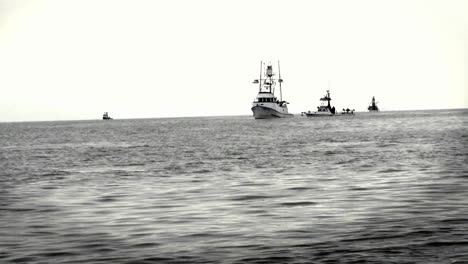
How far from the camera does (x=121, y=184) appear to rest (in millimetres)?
26891

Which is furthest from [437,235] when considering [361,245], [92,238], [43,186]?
[43,186]

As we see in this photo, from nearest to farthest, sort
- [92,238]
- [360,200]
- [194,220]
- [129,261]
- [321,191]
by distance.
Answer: [129,261] → [92,238] → [194,220] → [360,200] → [321,191]

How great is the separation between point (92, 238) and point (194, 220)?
306 cm

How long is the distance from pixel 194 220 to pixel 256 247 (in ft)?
12.8

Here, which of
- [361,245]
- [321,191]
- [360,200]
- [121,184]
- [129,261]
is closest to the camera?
[129,261]

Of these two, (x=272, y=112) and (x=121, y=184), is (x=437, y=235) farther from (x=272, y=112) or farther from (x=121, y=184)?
(x=272, y=112)

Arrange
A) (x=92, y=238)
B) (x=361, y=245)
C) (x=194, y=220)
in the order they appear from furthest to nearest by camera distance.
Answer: (x=194, y=220) < (x=92, y=238) < (x=361, y=245)

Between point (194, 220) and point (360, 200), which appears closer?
point (194, 220)

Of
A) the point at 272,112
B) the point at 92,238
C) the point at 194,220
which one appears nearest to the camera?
the point at 92,238

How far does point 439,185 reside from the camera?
2295 centimetres

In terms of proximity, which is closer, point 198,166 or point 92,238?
point 92,238

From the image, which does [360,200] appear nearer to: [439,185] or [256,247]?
[439,185]

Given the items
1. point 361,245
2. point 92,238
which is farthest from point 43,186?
point 361,245

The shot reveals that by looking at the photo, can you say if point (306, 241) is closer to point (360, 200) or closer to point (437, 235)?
point (437, 235)
